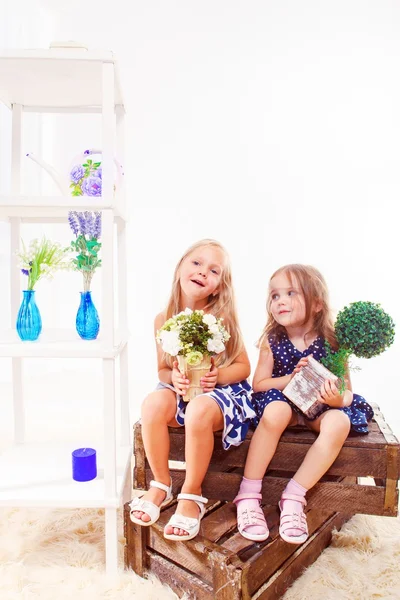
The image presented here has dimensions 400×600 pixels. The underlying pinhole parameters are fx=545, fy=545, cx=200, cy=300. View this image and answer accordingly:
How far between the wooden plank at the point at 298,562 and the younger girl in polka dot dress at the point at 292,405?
122 mm

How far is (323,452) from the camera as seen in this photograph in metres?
1.71

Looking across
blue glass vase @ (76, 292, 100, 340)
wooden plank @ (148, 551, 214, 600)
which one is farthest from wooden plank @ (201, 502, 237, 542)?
blue glass vase @ (76, 292, 100, 340)

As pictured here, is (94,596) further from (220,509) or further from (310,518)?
(310,518)

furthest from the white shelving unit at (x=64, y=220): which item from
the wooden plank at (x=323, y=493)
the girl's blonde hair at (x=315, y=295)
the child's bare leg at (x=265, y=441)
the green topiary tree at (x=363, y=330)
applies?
the green topiary tree at (x=363, y=330)

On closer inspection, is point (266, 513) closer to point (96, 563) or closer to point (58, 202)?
point (96, 563)

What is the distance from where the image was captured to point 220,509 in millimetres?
1799

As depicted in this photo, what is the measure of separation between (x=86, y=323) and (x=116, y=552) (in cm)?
74

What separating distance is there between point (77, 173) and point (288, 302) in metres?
0.87

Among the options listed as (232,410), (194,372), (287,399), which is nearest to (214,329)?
(194,372)

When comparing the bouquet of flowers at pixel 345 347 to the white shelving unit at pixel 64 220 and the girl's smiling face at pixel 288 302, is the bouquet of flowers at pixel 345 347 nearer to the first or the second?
the girl's smiling face at pixel 288 302

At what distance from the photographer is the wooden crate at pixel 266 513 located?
152 cm

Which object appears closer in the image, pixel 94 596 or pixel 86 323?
pixel 94 596

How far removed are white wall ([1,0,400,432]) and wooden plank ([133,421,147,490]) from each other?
Answer: 1.76 meters

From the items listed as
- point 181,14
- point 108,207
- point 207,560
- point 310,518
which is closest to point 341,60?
point 181,14
